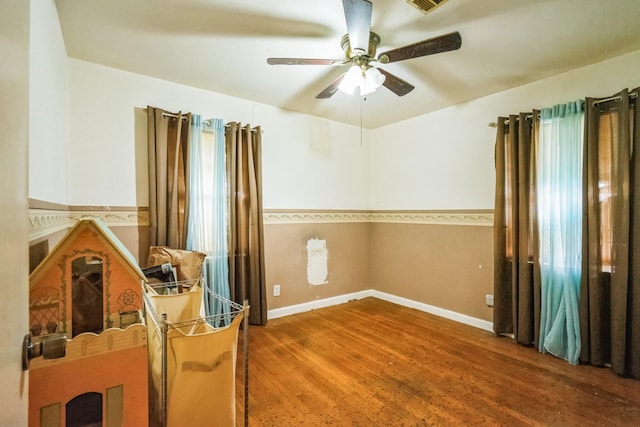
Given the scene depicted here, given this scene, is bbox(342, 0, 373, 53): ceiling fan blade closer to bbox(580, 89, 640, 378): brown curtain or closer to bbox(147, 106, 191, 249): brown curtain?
bbox(147, 106, 191, 249): brown curtain

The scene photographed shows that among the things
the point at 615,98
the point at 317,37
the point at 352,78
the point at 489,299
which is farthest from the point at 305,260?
the point at 615,98

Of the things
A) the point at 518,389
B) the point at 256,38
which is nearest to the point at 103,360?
the point at 256,38

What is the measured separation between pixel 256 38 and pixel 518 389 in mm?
2994

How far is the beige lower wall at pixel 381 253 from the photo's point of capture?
2969 mm

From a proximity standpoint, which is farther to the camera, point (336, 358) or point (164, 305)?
point (336, 358)

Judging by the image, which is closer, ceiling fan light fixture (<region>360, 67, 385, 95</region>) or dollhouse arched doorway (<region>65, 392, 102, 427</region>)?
dollhouse arched doorway (<region>65, 392, 102, 427</region>)

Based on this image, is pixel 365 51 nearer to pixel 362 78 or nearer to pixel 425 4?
pixel 362 78

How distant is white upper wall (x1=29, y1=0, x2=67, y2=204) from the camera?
1268 millimetres

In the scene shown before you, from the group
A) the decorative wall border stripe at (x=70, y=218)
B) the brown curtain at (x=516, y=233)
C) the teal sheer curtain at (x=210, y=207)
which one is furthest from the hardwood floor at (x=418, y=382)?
the decorative wall border stripe at (x=70, y=218)

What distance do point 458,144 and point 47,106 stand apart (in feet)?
11.2

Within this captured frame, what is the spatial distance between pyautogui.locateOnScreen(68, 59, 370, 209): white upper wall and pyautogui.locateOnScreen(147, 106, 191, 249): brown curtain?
6.2 inches

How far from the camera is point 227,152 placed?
289cm

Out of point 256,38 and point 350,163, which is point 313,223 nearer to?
point 350,163

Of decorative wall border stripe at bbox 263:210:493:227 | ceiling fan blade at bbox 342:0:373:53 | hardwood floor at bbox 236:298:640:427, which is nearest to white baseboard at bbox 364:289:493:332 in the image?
hardwood floor at bbox 236:298:640:427
